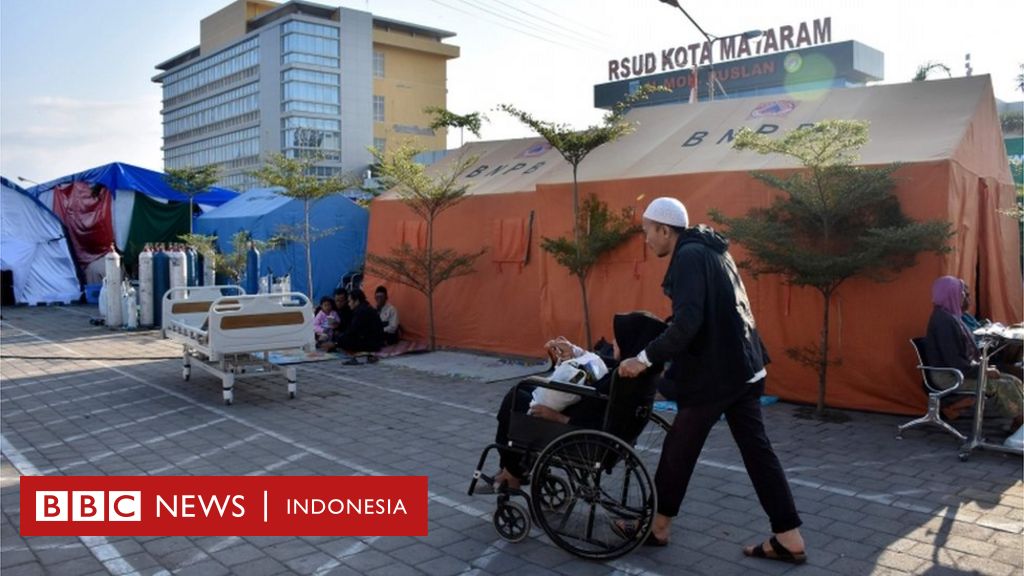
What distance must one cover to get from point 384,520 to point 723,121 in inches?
289

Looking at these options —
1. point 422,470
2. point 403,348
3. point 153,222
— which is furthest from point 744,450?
point 153,222

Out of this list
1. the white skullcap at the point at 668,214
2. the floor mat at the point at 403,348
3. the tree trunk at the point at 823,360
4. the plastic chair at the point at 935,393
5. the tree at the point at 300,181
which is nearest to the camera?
the white skullcap at the point at 668,214

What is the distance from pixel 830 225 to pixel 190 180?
742 inches

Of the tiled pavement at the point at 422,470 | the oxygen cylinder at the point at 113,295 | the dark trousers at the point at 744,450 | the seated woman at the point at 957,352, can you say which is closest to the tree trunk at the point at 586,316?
the tiled pavement at the point at 422,470

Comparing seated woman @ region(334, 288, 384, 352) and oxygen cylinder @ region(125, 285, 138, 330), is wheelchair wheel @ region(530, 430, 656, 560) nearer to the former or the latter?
seated woman @ region(334, 288, 384, 352)

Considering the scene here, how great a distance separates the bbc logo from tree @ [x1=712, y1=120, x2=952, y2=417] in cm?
552

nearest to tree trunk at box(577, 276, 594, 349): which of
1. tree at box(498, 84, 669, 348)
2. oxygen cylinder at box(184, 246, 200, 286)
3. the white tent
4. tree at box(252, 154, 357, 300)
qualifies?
tree at box(498, 84, 669, 348)

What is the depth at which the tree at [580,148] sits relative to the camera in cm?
977

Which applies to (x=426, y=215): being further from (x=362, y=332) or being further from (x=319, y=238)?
(x=319, y=238)

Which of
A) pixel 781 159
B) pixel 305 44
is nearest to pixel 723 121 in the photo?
pixel 781 159

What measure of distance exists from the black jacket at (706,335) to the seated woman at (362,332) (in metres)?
8.28

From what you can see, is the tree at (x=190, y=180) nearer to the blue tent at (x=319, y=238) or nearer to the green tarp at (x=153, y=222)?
the green tarp at (x=153, y=222)

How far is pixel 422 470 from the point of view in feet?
19.5

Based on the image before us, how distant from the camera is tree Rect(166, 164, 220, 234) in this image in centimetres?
2191
